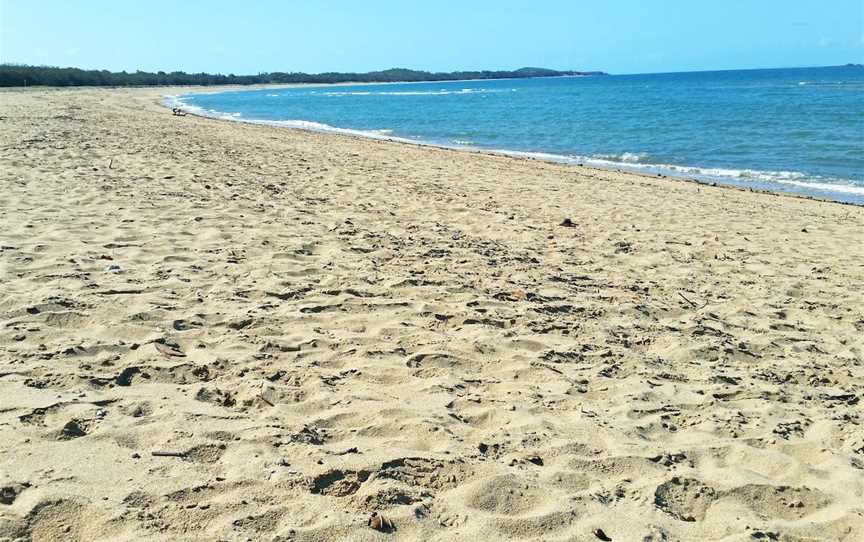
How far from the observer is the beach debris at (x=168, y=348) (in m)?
3.52

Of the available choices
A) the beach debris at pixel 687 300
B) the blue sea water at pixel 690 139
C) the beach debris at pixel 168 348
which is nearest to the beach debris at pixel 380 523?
the beach debris at pixel 168 348

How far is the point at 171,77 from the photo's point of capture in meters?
98.9

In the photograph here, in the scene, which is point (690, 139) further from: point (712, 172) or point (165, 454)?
point (165, 454)

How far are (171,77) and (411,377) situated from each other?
106m

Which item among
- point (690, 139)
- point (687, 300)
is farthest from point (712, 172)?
point (687, 300)

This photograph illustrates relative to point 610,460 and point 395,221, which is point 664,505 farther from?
point 395,221

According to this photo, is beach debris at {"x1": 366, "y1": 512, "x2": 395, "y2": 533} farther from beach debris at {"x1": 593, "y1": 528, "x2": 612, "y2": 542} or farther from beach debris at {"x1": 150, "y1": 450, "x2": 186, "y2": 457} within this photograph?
beach debris at {"x1": 150, "y1": 450, "x2": 186, "y2": 457}

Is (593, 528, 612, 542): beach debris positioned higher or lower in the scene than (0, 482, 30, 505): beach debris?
lower

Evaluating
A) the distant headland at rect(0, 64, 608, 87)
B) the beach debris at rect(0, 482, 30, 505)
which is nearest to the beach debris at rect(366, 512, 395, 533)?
the beach debris at rect(0, 482, 30, 505)

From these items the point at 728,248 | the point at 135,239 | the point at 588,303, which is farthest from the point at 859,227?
the point at 135,239

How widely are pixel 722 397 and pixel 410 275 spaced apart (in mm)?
2425

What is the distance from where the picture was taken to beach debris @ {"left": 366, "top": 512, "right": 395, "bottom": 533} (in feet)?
7.37

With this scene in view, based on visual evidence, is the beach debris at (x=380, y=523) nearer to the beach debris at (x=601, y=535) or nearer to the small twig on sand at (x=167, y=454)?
the beach debris at (x=601, y=535)

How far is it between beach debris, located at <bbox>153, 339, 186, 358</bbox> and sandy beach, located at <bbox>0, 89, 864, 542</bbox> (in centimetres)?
1
